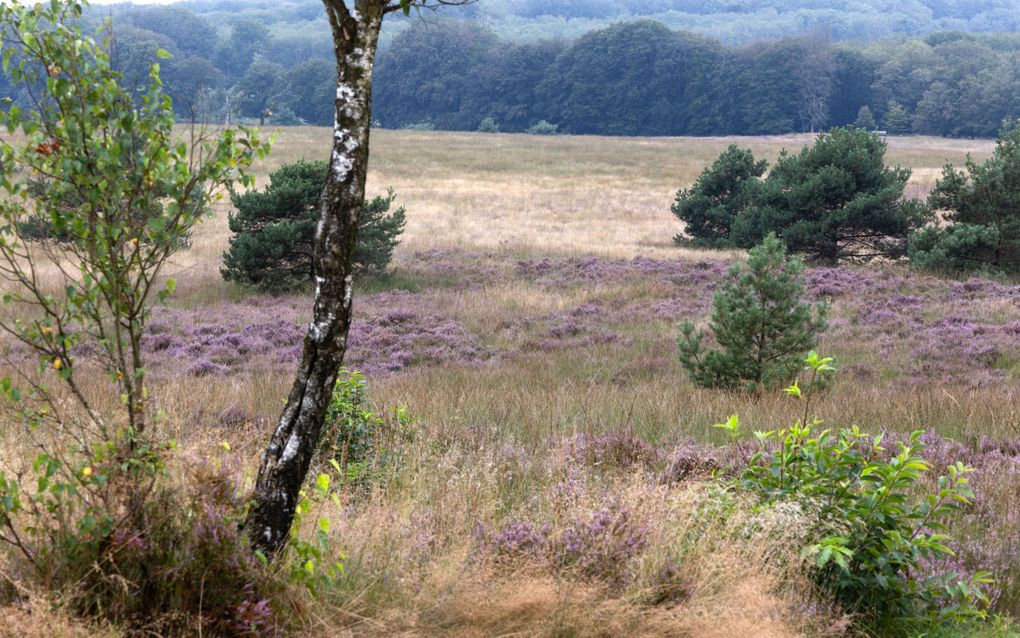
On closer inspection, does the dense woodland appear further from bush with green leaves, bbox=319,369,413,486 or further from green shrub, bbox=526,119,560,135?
bush with green leaves, bbox=319,369,413,486

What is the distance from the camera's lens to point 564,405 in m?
8.23

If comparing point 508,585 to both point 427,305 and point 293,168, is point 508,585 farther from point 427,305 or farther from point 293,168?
point 293,168

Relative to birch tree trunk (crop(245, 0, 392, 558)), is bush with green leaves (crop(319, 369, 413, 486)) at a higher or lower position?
lower

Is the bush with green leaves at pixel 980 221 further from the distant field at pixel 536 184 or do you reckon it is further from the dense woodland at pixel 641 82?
the dense woodland at pixel 641 82

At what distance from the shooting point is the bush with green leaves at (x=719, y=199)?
2569 centimetres

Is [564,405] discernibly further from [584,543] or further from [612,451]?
[584,543]

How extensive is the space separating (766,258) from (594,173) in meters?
43.5

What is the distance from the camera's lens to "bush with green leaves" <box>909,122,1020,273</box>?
700 inches

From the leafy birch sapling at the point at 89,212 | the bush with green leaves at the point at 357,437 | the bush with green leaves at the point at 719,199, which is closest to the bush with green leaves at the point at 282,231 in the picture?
the bush with green leaves at the point at 719,199

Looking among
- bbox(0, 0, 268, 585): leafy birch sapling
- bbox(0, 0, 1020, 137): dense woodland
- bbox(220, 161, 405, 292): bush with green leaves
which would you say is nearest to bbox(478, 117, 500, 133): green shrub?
bbox(0, 0, 1020, 137): dense woodland

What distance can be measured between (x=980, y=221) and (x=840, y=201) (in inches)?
128

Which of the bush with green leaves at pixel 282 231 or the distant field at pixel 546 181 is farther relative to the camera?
the distant field at pixel 546 181

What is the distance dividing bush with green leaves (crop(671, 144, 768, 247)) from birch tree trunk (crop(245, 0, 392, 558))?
23019 mm

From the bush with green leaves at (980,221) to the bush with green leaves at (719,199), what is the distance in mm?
6834
